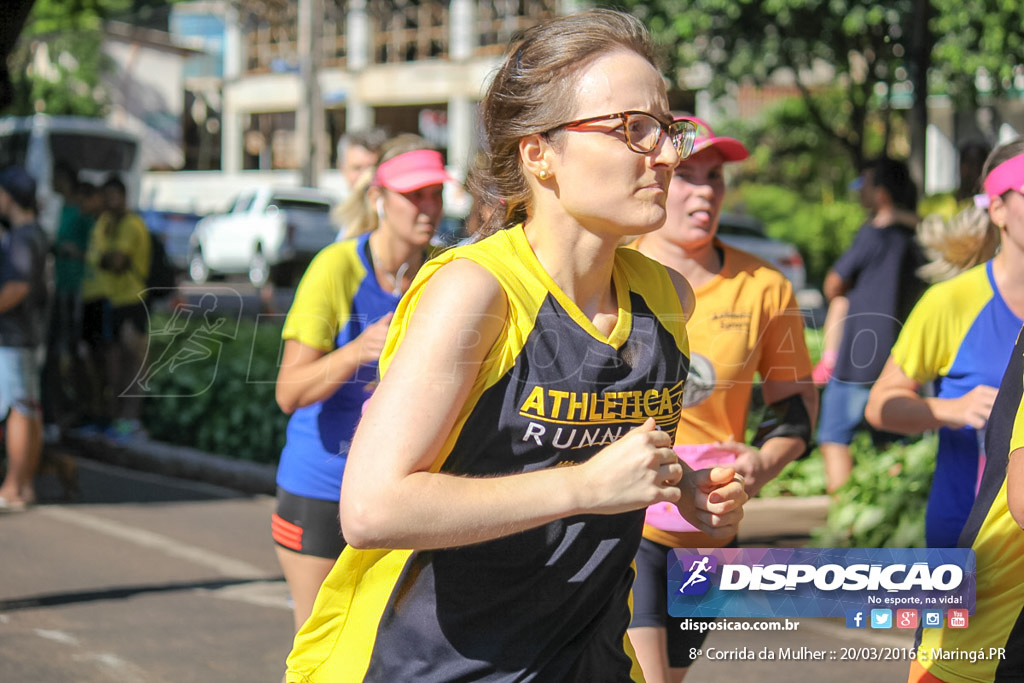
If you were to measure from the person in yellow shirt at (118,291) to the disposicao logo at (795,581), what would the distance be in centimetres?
759

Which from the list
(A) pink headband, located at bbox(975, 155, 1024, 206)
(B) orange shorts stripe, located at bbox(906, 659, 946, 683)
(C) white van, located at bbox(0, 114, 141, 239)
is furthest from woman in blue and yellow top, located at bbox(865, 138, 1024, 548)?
(C) white van, located at bbox(0, 114, 141, 239)

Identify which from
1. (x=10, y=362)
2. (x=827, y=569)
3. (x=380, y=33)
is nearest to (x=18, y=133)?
(x=380, y=33)

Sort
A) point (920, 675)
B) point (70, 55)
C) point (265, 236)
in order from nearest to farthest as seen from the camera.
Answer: point (920, 675), point (265, 236), point (70, 55)

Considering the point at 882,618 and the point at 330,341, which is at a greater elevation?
the point at 330,341

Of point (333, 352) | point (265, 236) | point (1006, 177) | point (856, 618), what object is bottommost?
point (265, 236)

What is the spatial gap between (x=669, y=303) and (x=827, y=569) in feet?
3.87

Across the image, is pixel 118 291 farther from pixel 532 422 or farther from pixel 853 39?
pixel 532 422

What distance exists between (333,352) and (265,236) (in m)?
23.3

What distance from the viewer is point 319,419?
3.99 m

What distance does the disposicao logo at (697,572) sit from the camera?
3.38 m

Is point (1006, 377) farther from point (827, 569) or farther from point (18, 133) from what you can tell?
point (18, 133)

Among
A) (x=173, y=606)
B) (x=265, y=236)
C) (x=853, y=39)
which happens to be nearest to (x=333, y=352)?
(x=173, y=606)

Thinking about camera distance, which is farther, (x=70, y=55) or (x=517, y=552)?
(x=70, y=55)

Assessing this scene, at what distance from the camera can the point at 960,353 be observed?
352 centimetres
